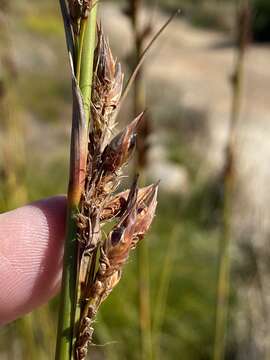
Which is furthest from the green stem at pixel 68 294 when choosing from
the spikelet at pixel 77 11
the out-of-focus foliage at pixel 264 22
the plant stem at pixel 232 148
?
the out-of-focus foliage at pixel 264 22

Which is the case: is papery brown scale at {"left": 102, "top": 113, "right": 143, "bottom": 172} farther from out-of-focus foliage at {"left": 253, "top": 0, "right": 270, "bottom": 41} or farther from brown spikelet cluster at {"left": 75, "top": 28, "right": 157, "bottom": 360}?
out-of-focus foliage at {"left": 253, "top": 0, "right": 270, "bottom": 41}

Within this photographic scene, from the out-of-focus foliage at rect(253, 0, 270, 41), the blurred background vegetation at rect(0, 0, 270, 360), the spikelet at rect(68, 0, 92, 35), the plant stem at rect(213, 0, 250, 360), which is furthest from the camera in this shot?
the out-of-focus foliage at rect(253, 0, 270, 41)

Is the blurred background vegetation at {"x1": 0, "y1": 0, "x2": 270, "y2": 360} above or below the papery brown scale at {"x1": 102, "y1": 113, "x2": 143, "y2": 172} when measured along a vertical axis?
below

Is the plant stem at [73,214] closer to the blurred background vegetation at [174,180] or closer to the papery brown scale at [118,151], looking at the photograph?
the papery brown scale at [118,151]

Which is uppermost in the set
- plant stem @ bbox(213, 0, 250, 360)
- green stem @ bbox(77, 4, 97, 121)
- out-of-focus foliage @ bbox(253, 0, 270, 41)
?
green stem @ bbox(77, 4, 97, 121)

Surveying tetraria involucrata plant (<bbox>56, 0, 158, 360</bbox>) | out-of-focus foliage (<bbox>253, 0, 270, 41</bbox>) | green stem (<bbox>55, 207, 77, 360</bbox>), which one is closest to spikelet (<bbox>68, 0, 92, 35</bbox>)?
tetraria involucrata plant (<bbox>56, 0, 158, 360</bbox>)

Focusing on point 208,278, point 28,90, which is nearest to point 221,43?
point 28,90

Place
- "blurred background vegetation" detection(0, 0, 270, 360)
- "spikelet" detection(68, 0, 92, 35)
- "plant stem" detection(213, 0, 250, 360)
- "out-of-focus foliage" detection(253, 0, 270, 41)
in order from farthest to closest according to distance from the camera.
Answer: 1. "out-of-focus foliage" detection(253, 0, 270, 41)
2. "blurred background vegetation" detection(0, 0, 270, 360)
3. "plant stem" detection(213, 0, 250, 360)
4. "spikelet" detection(68, 0, 92, 35)

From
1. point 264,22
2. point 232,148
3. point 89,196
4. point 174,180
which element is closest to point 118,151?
point 89,196

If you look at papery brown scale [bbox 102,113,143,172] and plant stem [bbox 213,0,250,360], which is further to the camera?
plant stem [bbox 213,0,250,360]
